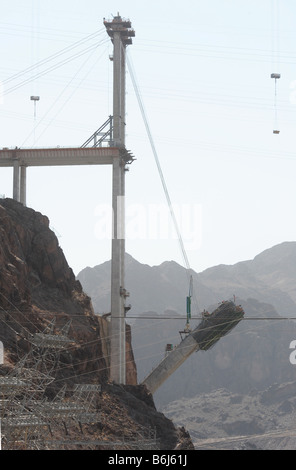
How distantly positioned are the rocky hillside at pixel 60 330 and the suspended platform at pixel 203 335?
20.9ft

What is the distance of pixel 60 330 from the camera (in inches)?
2943

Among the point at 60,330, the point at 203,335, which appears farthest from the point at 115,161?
the point at 60,330

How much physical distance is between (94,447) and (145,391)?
23906 mm

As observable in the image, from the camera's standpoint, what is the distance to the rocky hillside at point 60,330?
2758 inches

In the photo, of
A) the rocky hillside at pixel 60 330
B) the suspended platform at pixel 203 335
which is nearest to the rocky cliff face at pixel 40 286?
the rocky hillside at pixel 60 330

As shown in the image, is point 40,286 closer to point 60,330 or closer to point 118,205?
point 60,330

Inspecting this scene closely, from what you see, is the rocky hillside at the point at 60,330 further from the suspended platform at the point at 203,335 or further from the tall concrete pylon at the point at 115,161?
the suspended platform at the point at 203,335

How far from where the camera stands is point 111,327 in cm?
9162

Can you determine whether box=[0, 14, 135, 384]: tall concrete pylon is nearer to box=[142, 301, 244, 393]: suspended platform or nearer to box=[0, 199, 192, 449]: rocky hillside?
box=[0, 199, 192, 449]: rocky hillside

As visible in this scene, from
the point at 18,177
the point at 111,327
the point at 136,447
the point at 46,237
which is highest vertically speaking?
the point at 18,177

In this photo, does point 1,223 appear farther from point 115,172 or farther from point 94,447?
point 94,447

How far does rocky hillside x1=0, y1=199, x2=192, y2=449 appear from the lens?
230ft

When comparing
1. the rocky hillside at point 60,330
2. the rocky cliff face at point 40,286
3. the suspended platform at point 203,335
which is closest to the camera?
the rocky hillside at point 60,330
